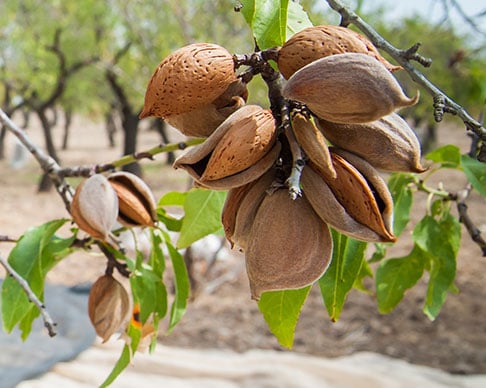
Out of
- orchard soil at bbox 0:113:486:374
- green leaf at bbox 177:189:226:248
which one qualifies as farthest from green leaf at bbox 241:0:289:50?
orchard soil at bbox 0:113:486:374

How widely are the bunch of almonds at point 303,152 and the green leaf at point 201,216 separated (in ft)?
1.47

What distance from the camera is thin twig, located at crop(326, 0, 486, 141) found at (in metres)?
0.56

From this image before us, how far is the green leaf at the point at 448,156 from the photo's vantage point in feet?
3.81

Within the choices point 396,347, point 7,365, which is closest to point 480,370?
point 396,347

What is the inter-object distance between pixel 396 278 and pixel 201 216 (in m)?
0.48

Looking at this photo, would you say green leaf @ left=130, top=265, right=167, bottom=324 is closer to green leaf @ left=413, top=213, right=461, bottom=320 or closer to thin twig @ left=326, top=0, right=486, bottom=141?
green leaf @ left=413, top=213, right=461, bottom=320

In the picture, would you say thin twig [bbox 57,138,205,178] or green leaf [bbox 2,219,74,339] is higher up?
thin twig [bbox 57,138,205,178]

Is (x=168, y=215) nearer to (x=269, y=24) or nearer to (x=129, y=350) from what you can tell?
(x=129, y=350)

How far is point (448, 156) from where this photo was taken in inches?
46.6

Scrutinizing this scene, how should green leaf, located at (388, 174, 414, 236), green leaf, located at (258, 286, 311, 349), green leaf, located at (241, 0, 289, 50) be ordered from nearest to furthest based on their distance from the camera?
green leaf, located at (241, 0, 289, 50), green leaf, located at (258, 286, 311, 349), green leaf, located at (388, 174, 414, 236)

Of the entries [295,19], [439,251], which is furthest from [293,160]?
[439,251]

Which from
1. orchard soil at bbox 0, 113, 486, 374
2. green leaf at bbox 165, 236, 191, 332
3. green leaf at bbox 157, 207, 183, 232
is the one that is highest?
green leaf at bbox 157, 207, 183, 232

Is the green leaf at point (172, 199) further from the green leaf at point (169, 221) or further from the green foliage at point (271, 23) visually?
the green foliage at point (271, 23)

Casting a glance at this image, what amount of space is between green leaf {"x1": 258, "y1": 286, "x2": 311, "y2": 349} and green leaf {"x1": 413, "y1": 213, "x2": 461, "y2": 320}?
45cm
